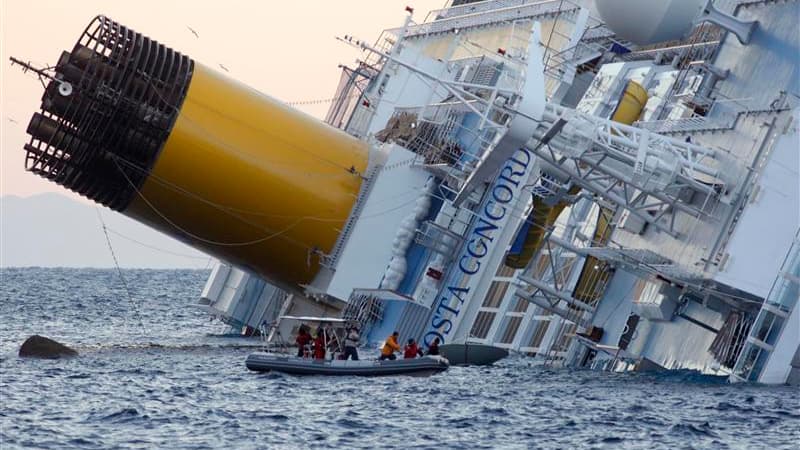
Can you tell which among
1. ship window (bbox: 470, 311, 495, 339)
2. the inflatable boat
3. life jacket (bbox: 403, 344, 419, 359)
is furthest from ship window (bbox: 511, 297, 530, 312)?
the inflatable boat

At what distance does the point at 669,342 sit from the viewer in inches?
1956

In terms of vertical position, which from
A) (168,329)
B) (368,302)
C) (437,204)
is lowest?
(168,329)

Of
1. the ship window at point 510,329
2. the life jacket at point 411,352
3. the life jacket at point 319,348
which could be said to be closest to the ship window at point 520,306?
the ship window at point 510,329

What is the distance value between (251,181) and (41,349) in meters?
7.59

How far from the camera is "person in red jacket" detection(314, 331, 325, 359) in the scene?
47312 mm

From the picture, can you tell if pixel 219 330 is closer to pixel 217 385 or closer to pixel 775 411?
pixel 217 385

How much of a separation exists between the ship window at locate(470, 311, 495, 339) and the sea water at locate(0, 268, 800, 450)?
129 cm

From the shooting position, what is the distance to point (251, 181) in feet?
176

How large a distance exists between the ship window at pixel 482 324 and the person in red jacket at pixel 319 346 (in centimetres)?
994

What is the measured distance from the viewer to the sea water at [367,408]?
35812mm

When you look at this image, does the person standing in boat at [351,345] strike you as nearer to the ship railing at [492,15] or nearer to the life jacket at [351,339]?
the life jacket at [351,339]

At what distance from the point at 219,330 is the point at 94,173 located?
93.8 ft

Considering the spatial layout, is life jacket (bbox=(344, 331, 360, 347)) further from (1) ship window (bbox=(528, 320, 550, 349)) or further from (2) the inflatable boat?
(1) ship window (bbox=(528, 320, 550, 349))

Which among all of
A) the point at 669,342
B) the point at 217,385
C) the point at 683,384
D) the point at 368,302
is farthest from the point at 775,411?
the point at 368,302
